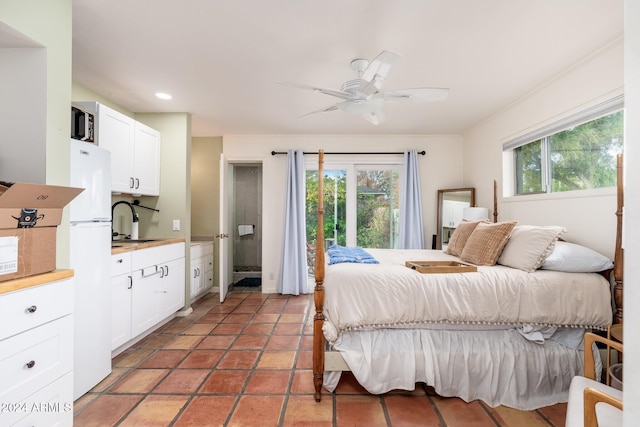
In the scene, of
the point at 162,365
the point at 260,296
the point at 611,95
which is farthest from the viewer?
the point at 260,296

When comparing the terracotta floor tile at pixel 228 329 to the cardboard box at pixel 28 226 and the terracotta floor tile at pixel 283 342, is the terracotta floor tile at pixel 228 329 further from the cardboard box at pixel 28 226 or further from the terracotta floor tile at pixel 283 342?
the cardboard box at pixel 28 226

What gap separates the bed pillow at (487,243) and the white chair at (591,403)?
0.98 metres

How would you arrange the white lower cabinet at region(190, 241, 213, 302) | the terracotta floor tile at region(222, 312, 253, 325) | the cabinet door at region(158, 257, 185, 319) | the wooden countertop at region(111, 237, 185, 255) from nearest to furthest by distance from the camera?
the wooden countertop at region(111, 237, 185, 255) < the cabinet door at region(158, 257, 185, 319) < the terracotta floor tile at region(222, 312, 253, 325) < the white lower cabinet at region(190, 241, 213, 302)

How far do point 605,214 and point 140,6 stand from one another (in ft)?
11.6

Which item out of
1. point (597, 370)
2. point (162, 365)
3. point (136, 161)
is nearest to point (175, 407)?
point (162, 365)

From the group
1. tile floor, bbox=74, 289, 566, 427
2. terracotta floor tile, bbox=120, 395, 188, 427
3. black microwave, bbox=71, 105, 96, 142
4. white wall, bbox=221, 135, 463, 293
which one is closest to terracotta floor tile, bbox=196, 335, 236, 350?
tile floor, bbox=74, 289, 566, 427

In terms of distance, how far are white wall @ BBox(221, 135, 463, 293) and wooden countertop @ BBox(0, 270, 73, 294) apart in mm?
3193

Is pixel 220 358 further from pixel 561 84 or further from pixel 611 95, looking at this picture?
pixel 561 84

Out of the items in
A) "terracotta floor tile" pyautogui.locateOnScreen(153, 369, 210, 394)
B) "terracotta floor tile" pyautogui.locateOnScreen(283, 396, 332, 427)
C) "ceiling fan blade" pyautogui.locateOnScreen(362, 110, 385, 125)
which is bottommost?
"terracotta floor tile" pyautogui.locateOnScreen(283, 396, 332, 427)

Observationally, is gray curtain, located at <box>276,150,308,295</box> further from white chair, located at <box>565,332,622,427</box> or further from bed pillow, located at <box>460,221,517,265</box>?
white chair, located at <box>565,332,622,427</box>

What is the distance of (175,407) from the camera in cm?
186

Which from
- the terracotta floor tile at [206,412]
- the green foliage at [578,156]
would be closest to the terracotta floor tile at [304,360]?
the terracotta floor tile at [206,412]

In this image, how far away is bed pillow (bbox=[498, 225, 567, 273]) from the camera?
2.09 meters

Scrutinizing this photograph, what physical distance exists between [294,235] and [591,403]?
365 centimetres
